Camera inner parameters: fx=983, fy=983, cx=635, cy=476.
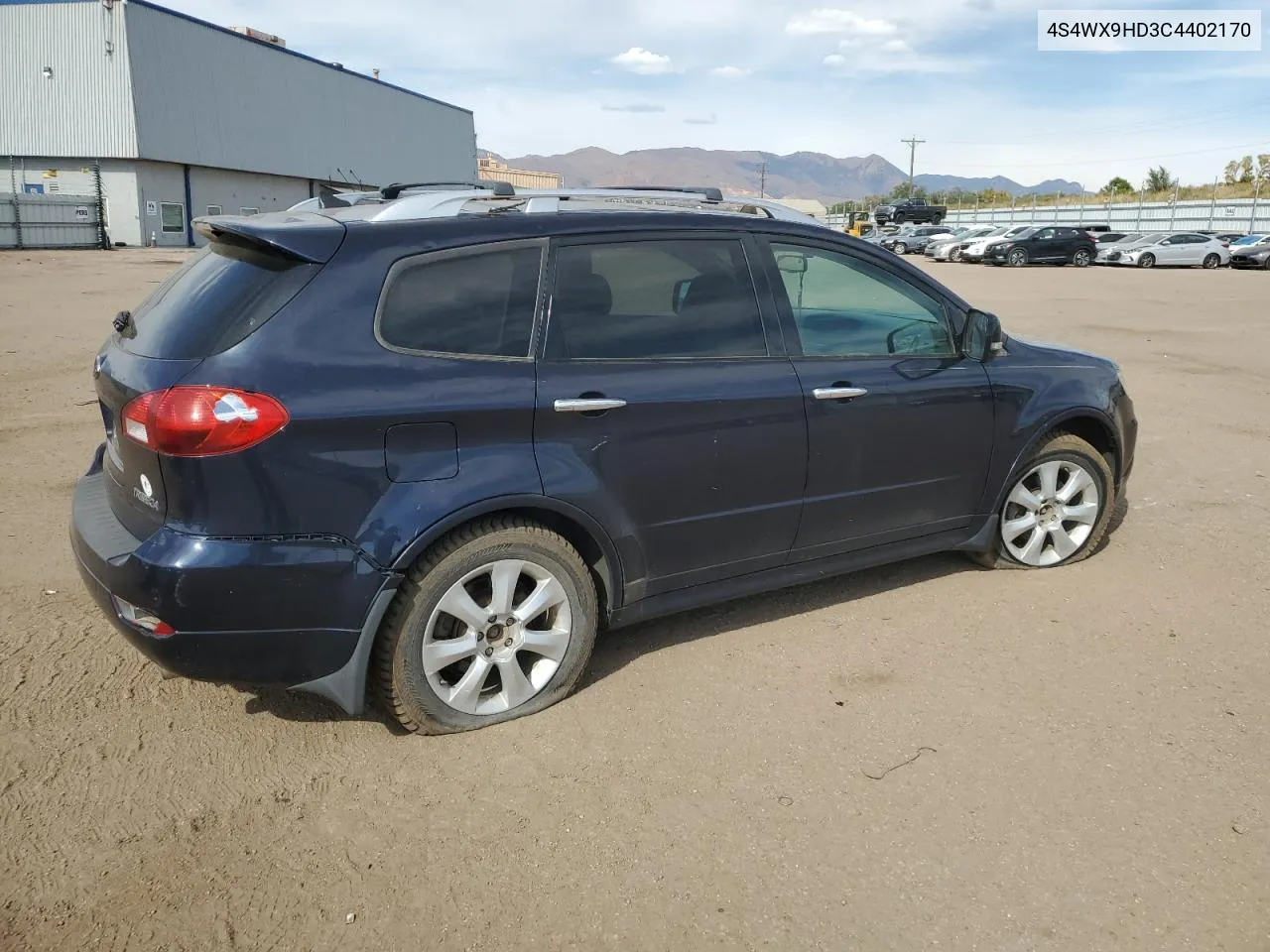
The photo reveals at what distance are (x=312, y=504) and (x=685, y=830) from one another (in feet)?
4.74

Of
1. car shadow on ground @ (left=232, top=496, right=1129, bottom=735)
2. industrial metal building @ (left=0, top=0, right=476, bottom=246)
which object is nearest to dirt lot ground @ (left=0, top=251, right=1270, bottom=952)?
car shadow on ground @ (left=232, top=496, right=1129, bottom=735)

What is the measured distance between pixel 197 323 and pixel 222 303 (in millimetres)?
96

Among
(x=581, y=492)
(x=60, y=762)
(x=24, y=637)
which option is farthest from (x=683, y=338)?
(x=24, y=637)

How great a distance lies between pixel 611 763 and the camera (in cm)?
317

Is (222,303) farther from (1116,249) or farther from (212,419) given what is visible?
(1116,249)

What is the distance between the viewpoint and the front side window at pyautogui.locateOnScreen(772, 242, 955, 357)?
397cm

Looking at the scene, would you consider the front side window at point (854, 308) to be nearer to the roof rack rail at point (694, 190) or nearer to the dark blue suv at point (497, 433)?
the dark blue suv at point (497, 433)

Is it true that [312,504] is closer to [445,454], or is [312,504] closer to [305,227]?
[445,454]

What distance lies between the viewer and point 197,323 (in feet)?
9.91

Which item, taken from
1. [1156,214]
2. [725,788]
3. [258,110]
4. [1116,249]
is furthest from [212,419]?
[1156,214]

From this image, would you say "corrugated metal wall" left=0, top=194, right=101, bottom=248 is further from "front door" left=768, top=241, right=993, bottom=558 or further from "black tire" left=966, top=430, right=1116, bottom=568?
"black tire" left=966, top=430, right=1116, bottom=568

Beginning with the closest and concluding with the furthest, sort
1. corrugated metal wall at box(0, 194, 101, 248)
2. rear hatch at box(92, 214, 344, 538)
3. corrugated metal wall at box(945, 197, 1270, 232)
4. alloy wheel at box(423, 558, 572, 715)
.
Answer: rear hatch at box(92, 214, 344, 538) → alloy wheel at box(423, 558, 572, 715) → corrugated metal wall at box(0, 194, 101, 248) → corrugated metal wall at box(945, 197, 1270, 232)

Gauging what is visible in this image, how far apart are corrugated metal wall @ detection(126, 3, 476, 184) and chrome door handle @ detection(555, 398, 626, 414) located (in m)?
35.5

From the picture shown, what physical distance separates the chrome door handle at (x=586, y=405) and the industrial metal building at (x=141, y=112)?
3660cm
